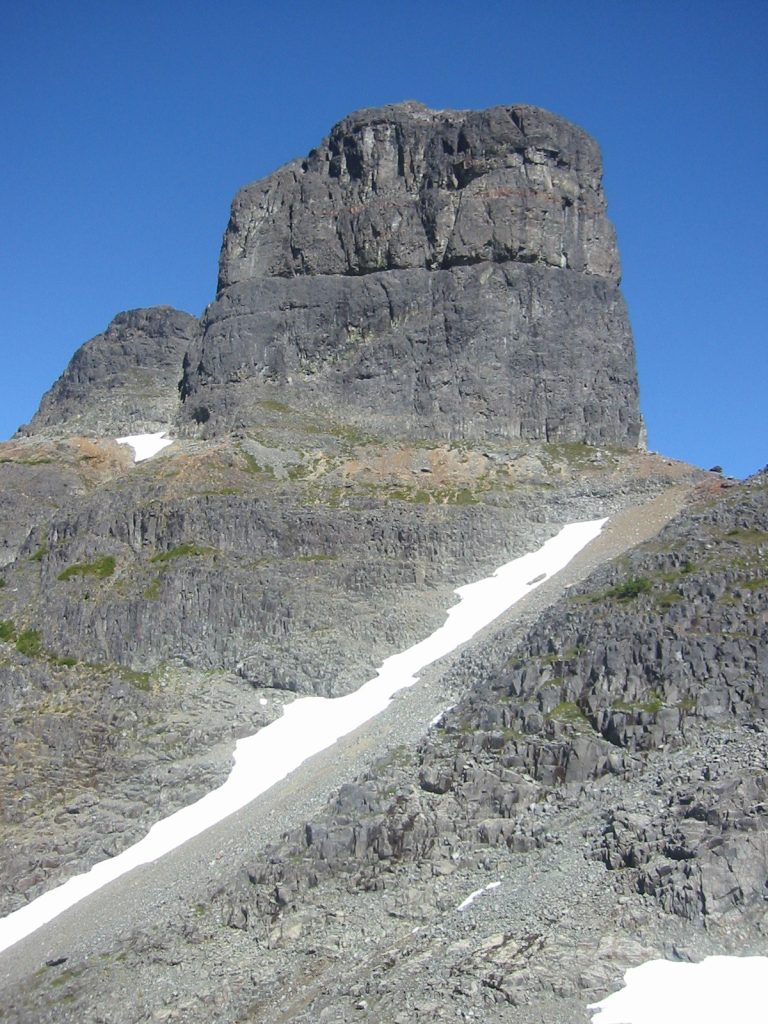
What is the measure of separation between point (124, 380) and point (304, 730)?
54597 millimetres

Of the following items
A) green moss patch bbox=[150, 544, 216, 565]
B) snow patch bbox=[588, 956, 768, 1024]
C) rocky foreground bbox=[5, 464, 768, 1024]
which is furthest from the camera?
green moss patch bbox=[150, 544, 216, 565]

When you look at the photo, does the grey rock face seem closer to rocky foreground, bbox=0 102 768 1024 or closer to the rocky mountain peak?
rocky foreground, bbox=0 102 768 1024

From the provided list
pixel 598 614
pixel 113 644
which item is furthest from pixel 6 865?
pixel 598 614

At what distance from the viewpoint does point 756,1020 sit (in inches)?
1237

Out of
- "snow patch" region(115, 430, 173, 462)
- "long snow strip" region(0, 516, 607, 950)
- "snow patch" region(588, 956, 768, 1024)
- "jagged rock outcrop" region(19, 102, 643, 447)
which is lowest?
"snow patch" region(588, 956, 768, 1024)

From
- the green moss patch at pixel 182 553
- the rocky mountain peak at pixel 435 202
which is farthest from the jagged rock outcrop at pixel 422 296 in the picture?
the green moss patch at pixel 182 553

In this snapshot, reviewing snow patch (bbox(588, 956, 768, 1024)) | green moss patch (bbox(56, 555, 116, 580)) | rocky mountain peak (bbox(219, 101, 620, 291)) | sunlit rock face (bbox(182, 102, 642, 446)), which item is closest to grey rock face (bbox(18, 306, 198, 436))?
sunlit rock face (bbox(182, 102, 642, 446))

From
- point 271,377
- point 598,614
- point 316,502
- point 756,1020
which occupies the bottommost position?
point 756,1020

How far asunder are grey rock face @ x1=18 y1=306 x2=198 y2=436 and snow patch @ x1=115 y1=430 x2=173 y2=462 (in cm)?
183

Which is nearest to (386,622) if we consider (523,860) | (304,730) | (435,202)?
(304,730)

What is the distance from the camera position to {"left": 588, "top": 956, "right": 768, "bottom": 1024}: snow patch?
3195cm

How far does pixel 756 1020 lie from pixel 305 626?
120ft

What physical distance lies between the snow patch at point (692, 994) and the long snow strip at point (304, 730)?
881 inches

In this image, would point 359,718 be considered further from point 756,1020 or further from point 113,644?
point 756,1020
